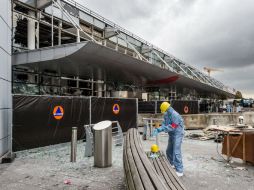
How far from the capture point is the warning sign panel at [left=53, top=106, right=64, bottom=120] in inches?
352

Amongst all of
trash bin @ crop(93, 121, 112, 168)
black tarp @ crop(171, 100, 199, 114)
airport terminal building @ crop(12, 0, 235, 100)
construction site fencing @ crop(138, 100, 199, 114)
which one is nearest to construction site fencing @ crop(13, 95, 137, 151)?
airport terminal building @ crop(12, 0, 235, 100)

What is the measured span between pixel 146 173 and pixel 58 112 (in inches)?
266

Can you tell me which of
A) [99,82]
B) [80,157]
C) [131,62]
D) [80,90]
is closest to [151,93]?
[99,82]

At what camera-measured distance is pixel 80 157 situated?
756 centimetres

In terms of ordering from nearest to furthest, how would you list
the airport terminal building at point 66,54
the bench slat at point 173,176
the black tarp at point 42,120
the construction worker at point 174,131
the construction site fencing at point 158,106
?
the bench slat at point 173,176 < the construction worker at point 174,131 < the black tarp at point 42,120 < the airport terminal building at point 66,54 < the construction site fencing at point 158,106

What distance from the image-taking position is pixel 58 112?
9070mm

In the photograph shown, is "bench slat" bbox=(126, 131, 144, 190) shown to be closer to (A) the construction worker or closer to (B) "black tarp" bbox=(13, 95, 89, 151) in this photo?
(A) the construction worker

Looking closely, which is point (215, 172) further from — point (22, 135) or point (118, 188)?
point (22, 135)

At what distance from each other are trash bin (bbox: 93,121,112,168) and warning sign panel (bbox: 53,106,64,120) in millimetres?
2943

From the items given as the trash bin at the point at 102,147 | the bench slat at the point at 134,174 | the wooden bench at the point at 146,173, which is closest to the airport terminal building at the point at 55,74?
the trash bin at the point at 102,147

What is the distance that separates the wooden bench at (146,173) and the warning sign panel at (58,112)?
4.73 meters

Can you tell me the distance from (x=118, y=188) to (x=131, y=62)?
986cm

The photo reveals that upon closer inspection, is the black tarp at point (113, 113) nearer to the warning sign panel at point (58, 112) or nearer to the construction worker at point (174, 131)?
the warning sign panel at point (58, 112)

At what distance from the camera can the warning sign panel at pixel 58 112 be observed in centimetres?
893
